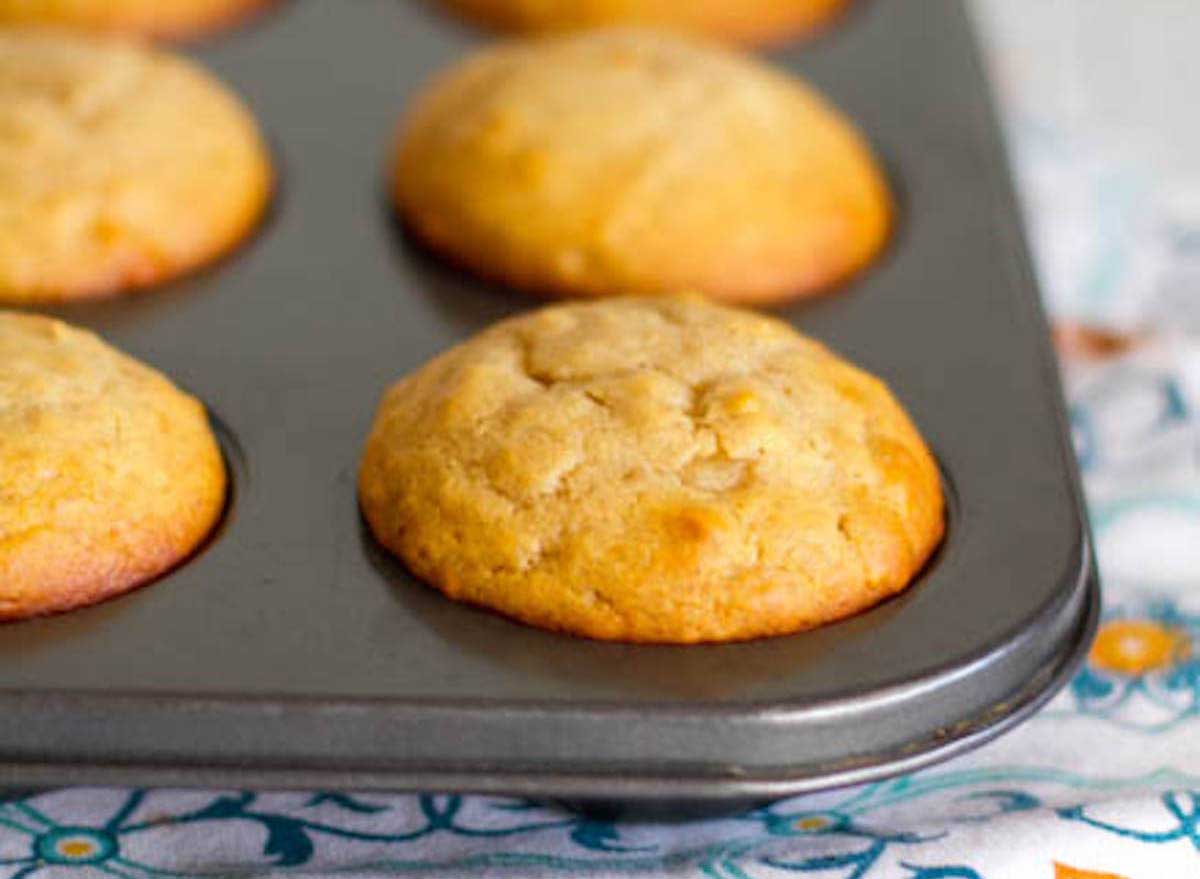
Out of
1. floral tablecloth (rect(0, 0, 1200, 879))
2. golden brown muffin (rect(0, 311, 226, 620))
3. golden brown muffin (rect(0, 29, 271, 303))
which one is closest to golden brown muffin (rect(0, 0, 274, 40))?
golden brown muffin (rect(0, 29, 271, 303))

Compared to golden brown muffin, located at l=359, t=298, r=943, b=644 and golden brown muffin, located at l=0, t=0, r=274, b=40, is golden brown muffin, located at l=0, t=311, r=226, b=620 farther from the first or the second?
golden brown muffin, located at l=0, t=0, r=274, b=40

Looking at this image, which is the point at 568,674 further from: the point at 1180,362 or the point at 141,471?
the point at 1180,362

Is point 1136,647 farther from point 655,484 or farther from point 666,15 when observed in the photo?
point 666,15

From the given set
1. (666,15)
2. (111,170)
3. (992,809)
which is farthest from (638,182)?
(992,809)

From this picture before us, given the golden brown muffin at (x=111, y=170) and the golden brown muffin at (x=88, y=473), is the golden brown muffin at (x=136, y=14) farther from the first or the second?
the golden brown muffin at (x=88, y=473)

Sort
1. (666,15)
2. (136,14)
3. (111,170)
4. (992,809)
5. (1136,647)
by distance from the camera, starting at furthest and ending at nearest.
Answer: (666,15) → (136,14) → (111,170) → (1136,647) → (992,809)

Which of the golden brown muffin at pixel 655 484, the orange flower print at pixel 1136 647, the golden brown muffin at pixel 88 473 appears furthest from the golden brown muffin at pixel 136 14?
the orange flower print at pixel 1136 647

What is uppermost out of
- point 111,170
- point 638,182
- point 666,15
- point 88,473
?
point 666,15
